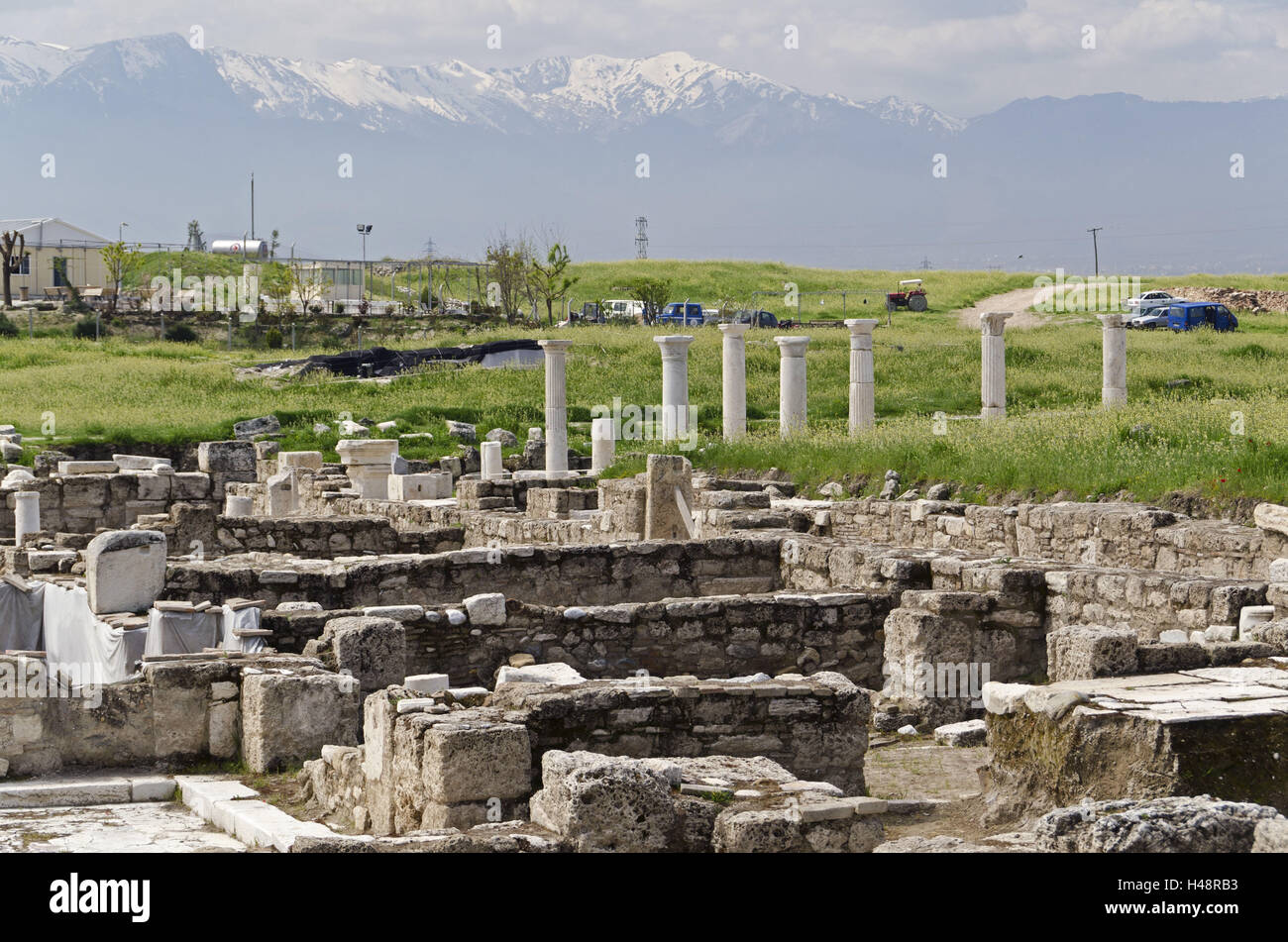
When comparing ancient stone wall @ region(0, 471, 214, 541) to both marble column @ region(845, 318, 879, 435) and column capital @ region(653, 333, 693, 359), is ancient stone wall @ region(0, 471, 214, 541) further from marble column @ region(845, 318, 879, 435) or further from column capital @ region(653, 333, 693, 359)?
marble column @ region(845, 318, 879, 435)

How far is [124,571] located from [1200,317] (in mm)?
46269

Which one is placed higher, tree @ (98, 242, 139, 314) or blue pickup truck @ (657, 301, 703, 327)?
tree @ (98, 242, 139, 314)

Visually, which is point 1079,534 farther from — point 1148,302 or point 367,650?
point 1148,302

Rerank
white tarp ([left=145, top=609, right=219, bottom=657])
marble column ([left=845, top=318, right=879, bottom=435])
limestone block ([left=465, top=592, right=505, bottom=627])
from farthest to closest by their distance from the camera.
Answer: marble column ([left=845, top=318, right=879, bottom=435]) → limestone block ([left=465, top=592, right=505, bottom=627]) → white tarp ([left=145, top=609, right=219, bottom=657])

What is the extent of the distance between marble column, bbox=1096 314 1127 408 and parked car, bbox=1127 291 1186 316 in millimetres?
24715

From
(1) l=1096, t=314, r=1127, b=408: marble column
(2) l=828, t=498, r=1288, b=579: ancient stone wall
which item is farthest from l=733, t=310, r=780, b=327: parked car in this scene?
(2) l=828, t=498, r=1288, b=579: ancient stone wall

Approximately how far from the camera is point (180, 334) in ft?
193

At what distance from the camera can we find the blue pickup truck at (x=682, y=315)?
62816mm

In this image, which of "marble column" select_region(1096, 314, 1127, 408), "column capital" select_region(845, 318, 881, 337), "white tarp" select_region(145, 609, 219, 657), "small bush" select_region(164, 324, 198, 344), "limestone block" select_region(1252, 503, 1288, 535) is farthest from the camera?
"small bush" select_region(164, 324, 198, 344)

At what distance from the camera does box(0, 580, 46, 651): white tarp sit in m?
12.1

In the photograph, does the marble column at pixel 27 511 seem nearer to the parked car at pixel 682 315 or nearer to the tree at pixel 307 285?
the parked car at pixel 682 315

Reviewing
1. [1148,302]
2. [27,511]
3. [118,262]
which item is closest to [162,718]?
[27,511]

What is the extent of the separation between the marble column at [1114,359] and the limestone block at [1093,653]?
21241 millimetres
